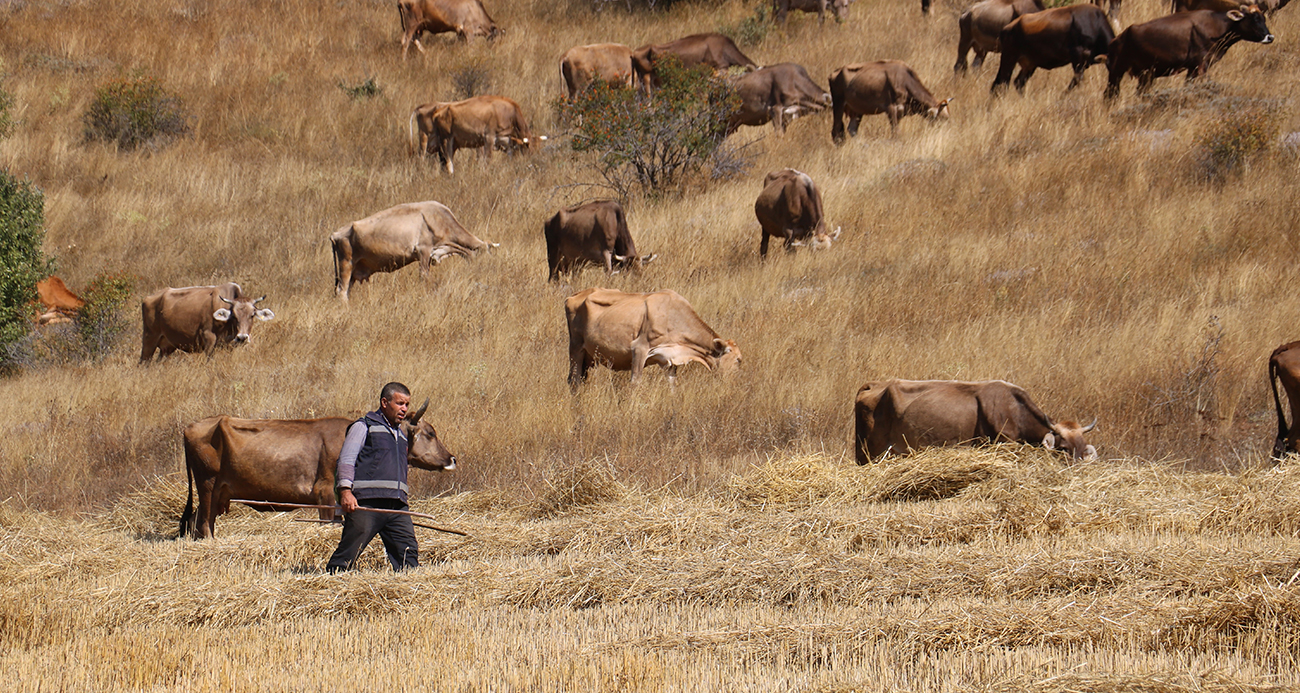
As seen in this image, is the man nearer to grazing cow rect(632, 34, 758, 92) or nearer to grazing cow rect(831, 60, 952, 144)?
grazing cow rect(831, 60, 952, 144)

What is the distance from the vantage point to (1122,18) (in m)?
26.3

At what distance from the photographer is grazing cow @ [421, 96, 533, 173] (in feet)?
83.5

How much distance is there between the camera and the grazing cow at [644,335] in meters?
13.5

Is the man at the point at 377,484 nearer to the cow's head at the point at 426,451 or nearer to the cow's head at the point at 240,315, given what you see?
the cow's head at the point at 426,451

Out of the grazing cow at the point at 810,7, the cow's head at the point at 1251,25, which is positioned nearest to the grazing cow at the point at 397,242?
the cow's head at the point at 1251,25

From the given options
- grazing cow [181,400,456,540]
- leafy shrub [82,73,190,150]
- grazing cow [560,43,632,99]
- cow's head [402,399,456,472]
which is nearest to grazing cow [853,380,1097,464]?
cow's head [402,399,456,472]

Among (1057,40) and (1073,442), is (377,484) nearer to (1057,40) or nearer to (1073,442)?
(1073,442)

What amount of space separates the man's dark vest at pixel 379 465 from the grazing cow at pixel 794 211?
1057cm

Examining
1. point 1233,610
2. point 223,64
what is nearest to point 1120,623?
point 1233,610

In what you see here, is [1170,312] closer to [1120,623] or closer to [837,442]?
[837,442]

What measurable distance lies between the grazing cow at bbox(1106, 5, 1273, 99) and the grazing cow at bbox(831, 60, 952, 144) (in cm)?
322

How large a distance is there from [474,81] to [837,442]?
63.9 feet

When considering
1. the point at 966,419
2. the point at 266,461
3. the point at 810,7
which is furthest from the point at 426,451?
the point at 810,7

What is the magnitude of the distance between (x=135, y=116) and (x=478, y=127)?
28.4ft
